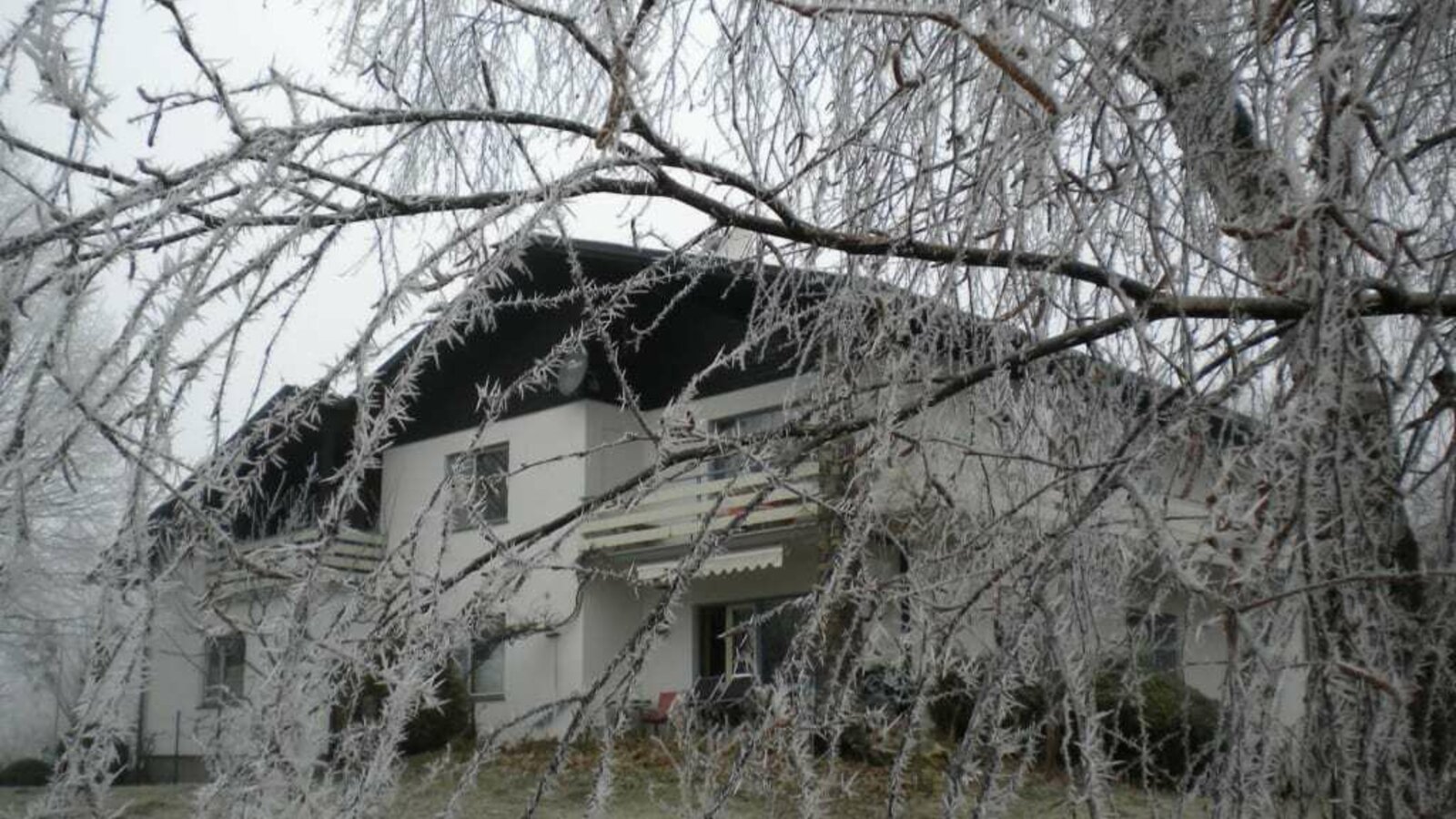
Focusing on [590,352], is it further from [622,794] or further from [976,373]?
[976,373]

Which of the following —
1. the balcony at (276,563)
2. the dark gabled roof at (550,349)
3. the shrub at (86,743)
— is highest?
the dark gabled roof at (550,349)

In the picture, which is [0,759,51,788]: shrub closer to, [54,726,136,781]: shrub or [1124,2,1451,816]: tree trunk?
[54,726,136,781]: shrub

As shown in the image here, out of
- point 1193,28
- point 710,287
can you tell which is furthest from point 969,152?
point 710,287

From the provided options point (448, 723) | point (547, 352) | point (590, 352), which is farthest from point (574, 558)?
point (547, 352)

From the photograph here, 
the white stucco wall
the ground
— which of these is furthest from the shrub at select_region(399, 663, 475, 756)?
the ground

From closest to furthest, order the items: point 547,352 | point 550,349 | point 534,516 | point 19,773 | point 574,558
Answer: point 550,349, point 547,352, point 574,558, point 534,516, point 19,773

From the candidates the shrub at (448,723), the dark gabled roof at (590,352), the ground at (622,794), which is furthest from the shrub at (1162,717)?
the shrub at (448,723)

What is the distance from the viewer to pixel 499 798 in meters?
10.7

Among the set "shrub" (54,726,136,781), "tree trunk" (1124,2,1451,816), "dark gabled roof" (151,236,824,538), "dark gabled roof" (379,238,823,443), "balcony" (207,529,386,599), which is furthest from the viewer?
"dark gabled roof" (379,238,823,443)

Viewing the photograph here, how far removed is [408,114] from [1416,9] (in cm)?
182

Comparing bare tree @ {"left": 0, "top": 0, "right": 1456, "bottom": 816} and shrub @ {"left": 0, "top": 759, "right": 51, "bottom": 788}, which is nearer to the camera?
bare tree @ {"left": 0, "top": 0, "right": 1456, "bottom": 816}

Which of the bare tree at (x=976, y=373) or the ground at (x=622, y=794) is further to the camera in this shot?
the ground at (x=622, y=794)

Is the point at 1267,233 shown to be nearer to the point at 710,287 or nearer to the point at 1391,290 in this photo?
the point at 1391,290

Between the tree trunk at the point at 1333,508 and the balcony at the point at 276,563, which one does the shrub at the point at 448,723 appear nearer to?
the tree trunk at the point at 1333,508
